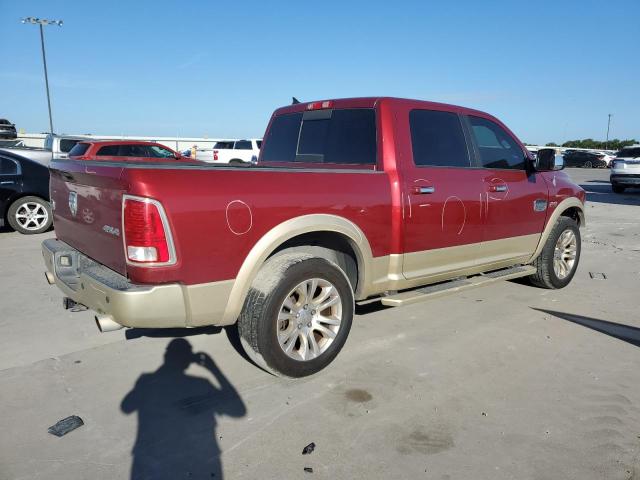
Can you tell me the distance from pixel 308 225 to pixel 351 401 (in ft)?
3.82

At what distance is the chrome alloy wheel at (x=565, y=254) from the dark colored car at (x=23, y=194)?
8.49 meters

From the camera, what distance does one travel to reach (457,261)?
4.38m

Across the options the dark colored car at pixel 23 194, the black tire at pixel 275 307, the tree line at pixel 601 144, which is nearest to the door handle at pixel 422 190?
the black tire at pixel 275 307

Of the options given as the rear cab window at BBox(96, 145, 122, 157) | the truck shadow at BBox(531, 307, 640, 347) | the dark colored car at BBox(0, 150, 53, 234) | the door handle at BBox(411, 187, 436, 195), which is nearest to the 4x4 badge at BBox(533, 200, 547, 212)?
the truck shadow at BBox(531, 307, 640, 347)

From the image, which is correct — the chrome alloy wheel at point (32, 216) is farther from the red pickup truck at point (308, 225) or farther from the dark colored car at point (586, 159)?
the dark colored car at point (586, 159)

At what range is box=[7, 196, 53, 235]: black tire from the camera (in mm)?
8836

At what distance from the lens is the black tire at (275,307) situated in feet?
10.3

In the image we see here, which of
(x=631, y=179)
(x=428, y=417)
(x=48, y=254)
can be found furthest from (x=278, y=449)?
(x=631, y=179)

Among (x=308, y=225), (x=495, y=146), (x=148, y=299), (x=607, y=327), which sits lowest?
(x=607, y=327)

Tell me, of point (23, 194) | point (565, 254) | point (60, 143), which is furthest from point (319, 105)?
point (60, 143)

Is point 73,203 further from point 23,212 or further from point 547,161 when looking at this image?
point 23,212

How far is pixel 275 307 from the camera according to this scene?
10.4ft

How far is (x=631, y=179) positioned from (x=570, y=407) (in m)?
17.5

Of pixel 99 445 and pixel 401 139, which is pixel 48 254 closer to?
pixel 99 445
